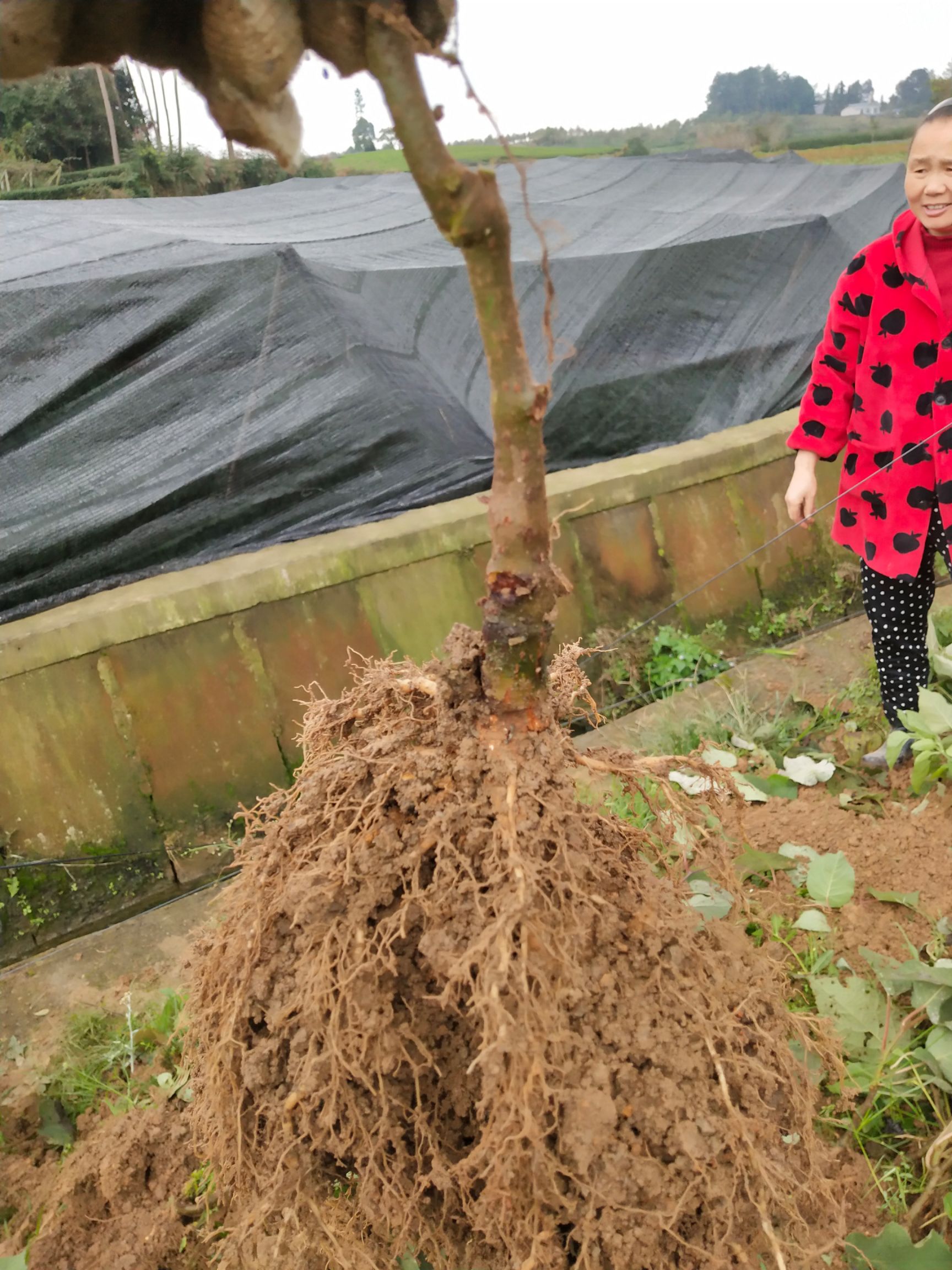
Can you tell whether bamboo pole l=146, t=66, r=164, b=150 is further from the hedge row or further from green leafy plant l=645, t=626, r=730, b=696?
green leafy plant l=645, t=626, r=730, b=696

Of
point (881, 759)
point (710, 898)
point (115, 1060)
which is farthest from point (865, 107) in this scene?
point (115, 1060)

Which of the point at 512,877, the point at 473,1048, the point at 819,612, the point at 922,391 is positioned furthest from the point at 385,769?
the point at 819,612

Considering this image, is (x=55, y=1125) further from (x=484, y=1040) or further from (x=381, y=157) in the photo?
(x=381, y=157)

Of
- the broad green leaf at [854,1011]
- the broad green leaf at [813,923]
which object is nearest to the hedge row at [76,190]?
the broad green leaf at [813,923]

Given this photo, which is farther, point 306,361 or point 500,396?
point 306,361

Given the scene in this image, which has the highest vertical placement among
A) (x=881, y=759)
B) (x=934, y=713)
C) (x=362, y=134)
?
(x=362, y=134)

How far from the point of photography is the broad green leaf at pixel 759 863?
189 cm

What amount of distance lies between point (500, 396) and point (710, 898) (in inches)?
46.4

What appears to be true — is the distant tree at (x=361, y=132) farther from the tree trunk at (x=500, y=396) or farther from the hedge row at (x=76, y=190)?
the hedge row at (x=76, y=190)

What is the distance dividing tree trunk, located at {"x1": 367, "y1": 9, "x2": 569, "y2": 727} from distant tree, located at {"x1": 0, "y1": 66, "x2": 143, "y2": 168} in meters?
5.24

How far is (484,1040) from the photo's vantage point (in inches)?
36.9

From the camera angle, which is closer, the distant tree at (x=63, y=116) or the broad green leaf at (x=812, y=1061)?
the broad green leaf at (x=812, y=1061)

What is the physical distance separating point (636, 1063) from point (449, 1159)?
292 mm

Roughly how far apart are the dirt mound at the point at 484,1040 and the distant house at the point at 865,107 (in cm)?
391
